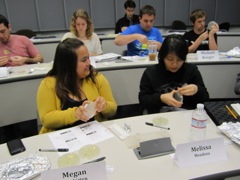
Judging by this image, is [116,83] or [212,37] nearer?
[116,83]

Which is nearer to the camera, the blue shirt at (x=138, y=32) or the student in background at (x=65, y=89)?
the student in background at (x=65, y=89)

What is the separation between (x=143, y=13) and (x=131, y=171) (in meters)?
2.16

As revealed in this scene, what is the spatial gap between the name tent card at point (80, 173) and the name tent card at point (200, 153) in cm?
34

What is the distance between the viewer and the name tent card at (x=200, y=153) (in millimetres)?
956

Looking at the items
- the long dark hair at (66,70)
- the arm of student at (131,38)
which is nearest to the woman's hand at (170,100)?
the long dark hair at (66,70)

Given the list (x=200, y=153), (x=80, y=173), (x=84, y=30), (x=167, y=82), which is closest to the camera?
(x=80, y=173)

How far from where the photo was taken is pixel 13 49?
2732 mm

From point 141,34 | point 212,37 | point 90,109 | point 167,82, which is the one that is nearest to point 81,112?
point 90,109

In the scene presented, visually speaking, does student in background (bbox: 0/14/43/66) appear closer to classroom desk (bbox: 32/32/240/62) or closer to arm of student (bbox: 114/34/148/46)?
classroom desk (bbox: 32/32/240/62)

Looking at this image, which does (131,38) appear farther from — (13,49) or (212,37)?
(13,49)

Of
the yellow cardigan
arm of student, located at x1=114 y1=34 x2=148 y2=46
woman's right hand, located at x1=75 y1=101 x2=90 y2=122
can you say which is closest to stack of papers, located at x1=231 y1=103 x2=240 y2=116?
the yellow cardigan

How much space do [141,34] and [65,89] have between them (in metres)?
1.65

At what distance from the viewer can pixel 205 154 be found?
0.98 metres

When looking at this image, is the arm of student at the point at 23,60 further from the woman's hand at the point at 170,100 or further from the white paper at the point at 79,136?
the woman's hand at the point at 170,100
